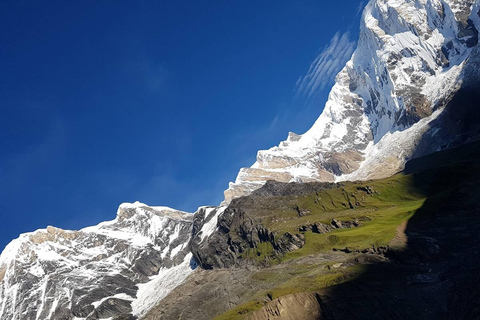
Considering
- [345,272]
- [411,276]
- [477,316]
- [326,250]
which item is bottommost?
[477,316]

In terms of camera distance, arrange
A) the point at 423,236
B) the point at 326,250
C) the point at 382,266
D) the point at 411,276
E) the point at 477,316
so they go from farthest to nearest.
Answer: the point at 326,250
the point at 423,236
the point at 382,266
the point at 411,276
the point at 477,316

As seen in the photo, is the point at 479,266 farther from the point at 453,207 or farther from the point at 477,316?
the point at 453,207

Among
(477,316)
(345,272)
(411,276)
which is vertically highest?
(345,272)

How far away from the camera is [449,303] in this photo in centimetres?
8025

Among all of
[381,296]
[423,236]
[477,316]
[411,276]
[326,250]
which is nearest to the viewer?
[477,316]

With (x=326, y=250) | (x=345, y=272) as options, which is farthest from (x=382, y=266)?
(x=326, y=250)

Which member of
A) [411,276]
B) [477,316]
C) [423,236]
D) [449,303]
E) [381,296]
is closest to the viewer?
[477,316]

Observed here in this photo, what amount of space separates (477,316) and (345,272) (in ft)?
201

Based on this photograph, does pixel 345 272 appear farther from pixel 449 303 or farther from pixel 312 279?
pixel 449 303

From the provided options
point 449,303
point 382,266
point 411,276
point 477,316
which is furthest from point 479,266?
point 382,266

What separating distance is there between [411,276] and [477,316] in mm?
41409

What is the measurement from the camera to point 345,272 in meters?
127

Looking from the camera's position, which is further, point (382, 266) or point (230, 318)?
point (230, 318)

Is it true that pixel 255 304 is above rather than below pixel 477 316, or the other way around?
above
